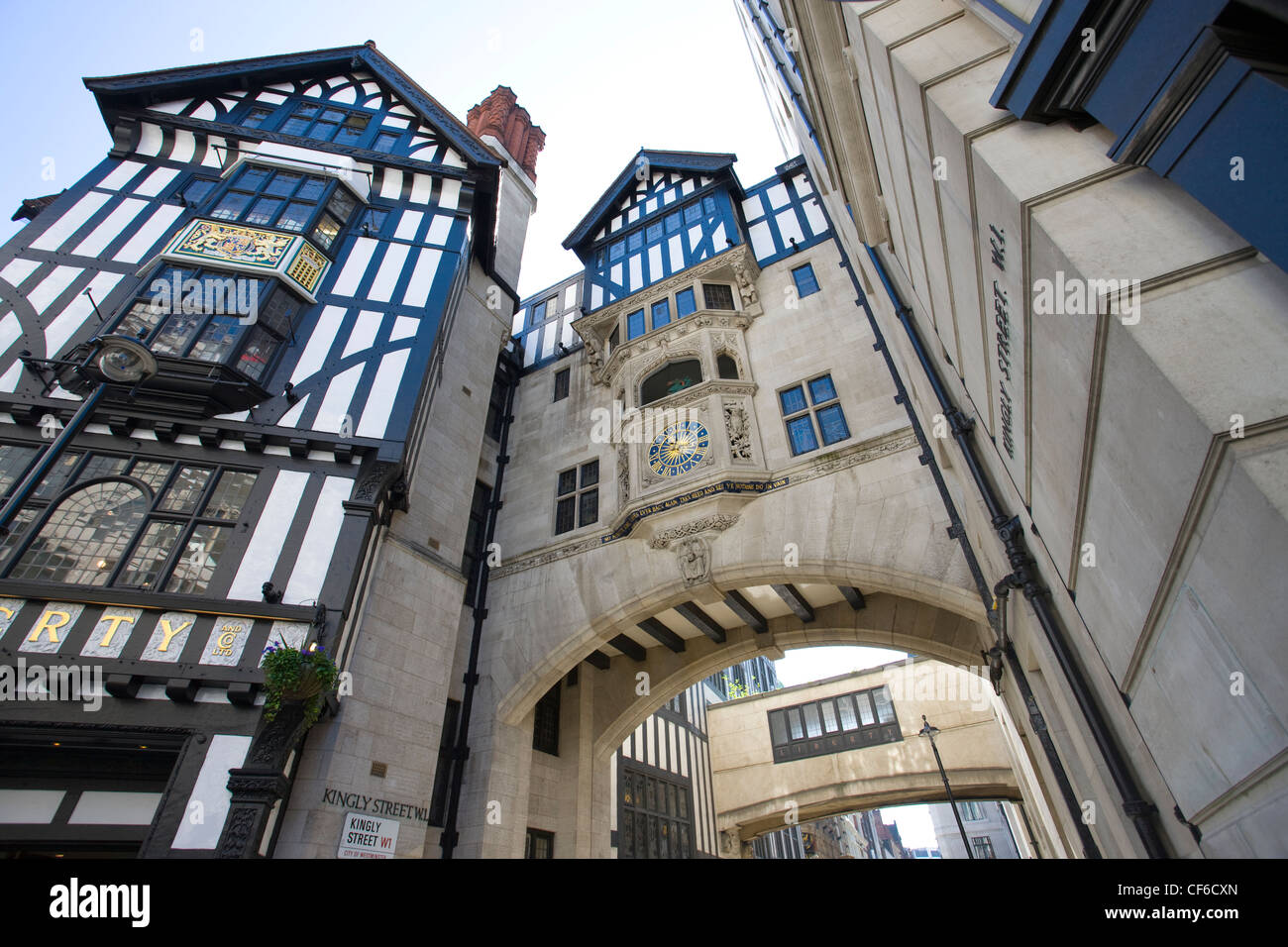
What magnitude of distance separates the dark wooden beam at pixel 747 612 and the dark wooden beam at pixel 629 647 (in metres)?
2.96

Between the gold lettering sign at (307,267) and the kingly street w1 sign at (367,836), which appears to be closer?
the kingly street w1 sign at (367,836)

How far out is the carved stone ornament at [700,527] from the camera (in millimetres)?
12078

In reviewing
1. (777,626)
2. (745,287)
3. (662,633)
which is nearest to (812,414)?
(745,287)

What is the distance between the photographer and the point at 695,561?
11836 mm

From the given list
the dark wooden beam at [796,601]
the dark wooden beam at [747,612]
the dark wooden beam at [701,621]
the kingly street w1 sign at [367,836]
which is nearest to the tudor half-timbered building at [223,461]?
the kingly street w1 sign at [367,836]

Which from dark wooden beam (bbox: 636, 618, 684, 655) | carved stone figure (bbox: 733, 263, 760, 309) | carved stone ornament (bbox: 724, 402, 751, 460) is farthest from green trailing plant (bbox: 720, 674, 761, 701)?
carved stone figure (bbox: 733, 263, 760, 309)

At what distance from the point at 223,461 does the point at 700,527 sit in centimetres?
889

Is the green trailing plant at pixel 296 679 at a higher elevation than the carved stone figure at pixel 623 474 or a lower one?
lower

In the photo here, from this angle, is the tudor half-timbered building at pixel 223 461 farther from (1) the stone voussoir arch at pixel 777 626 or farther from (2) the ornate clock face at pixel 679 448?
(2) the ornate clock face at pixel 679 448

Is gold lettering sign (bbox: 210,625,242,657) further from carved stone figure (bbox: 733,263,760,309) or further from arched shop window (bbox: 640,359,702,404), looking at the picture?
carved stone figure (bbox: 733,263,760,309)

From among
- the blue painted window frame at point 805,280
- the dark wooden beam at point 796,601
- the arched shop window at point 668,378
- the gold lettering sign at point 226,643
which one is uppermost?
the blue painted window frame at point 805,280

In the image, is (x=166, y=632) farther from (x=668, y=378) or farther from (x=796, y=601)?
(x=668, y=378)

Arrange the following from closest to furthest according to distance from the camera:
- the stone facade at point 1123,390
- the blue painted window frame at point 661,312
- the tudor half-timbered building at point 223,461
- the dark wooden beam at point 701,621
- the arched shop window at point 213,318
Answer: the stone facade at point 1123,390, the tudor half-timbered building at point 223,461, the arched shop window at point 213,318, the dark wooden beam at point 701,621, the blue painted window frame at point 661,312
